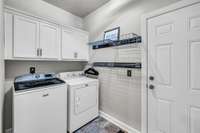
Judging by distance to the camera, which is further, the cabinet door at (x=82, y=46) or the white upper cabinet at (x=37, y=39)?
the cabinet door at (x=82, y=46)

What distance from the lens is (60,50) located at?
2174 millimetres

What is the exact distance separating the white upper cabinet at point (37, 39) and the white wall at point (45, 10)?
483mm

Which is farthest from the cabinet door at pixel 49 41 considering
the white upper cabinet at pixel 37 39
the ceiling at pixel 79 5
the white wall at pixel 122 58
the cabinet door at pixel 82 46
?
the white wall at pixel 122 58

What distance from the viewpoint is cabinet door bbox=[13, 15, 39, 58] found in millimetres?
1601

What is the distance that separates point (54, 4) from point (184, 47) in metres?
2.75

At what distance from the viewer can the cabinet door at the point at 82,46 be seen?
2.52m

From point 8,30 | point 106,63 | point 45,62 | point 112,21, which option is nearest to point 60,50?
point 45,62

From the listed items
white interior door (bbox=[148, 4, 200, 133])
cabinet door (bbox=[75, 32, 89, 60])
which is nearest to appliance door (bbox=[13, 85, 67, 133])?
cabinet door (bbox=[75, 32, 89, 60])

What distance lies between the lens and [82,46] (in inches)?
103

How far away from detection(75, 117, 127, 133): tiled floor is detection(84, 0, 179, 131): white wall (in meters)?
0.20

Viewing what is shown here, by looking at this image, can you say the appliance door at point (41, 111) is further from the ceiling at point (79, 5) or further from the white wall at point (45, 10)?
the ceiling at point (79, 5)

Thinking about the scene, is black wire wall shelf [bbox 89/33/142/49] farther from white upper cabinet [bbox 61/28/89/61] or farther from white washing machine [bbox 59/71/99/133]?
white washing machine [bbox 59/71/99/133]

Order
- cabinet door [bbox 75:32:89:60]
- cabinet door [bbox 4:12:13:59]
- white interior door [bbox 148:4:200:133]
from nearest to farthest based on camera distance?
white interior door [bbox 148:4:200:133]
cabinet door [bbox 4:12:13:59]
cabinet door [bbox 75:32:89:60]

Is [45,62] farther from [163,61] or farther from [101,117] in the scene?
[163,61]
